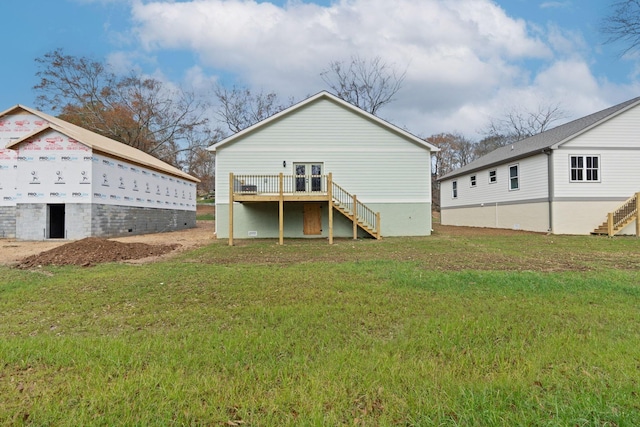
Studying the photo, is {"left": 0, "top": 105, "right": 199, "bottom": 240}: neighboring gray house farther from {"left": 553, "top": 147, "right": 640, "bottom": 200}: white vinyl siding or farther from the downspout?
{"left": 553, "top": 147, "right": 640, "bottom": 200}: white vinyl siding

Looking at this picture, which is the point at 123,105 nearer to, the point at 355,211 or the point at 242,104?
the point at 242,104

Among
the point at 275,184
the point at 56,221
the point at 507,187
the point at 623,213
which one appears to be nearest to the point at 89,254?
the point at 275,184

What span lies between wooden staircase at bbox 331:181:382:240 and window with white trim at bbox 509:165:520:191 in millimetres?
9126

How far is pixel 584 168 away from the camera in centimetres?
1627

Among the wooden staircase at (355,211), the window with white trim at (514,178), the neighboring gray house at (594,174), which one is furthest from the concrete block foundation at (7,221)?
the neighboring gray house at (594,174)

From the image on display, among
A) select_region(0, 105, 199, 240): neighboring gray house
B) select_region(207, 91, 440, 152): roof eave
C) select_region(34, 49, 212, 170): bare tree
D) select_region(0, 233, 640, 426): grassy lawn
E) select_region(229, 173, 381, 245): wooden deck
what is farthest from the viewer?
select_region(34, 49, 212, 170): bare tree

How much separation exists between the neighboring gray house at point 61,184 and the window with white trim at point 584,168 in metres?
23.5

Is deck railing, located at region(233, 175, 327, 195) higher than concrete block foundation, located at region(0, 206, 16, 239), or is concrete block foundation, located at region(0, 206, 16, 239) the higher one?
deck railing, located at region(233, 175, 327, 195)

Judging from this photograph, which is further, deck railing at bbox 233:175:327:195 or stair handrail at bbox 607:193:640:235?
stair handrail at bbox 607:193:640:235

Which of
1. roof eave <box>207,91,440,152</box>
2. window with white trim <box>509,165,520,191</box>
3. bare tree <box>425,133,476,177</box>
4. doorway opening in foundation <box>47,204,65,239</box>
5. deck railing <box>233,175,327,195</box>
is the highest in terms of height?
bare tree <box>425,133,476,177</box>

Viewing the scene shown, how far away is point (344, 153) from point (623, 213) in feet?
44.7

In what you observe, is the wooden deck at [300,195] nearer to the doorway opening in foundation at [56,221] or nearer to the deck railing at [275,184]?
the deck railing at [275,184]

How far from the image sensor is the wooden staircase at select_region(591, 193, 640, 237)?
50.0 ft

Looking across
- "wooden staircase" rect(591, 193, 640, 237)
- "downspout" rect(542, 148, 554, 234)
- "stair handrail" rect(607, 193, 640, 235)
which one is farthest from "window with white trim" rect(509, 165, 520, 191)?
"stair handrail" rect(607, 193, 640, 235)
